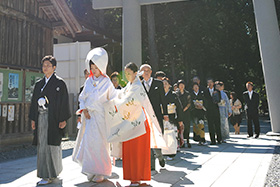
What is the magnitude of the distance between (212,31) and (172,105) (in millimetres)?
16524

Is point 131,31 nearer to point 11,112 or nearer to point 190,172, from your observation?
point 11,112

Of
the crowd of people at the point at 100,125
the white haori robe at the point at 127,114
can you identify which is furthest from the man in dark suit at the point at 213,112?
the white haori robe at the point at 127,114

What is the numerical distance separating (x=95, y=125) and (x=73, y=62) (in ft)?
27.7

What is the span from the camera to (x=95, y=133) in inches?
169

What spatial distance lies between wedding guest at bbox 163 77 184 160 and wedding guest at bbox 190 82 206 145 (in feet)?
3.18

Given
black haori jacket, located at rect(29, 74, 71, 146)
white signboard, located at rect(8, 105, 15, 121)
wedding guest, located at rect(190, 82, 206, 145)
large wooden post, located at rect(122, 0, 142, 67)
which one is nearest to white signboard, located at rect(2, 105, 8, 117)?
white signboard, located at rect(8, 105, 15, 121)

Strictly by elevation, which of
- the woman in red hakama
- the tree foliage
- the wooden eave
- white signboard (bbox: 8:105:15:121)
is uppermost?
the tree foliage

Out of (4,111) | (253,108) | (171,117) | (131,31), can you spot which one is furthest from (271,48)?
(4,111)

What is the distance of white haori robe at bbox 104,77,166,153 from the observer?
4031 mm

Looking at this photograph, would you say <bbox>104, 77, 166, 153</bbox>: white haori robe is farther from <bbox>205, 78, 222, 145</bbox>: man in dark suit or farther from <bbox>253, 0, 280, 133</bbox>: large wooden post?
<bbox>253, 0, 280, 133</bbox>: large wooden post

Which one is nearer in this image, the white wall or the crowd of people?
the crowd of people

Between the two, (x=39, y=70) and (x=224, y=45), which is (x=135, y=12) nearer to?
(x=39, y=70)

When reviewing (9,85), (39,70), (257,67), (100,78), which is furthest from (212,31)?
(100,78)

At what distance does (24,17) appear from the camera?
9273 mm
